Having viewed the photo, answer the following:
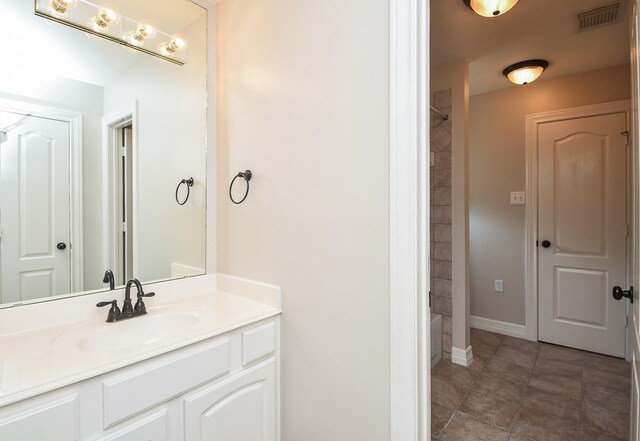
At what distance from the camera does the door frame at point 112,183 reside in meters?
1.45

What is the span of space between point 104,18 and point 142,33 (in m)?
0.16

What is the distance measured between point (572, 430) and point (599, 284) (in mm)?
1495

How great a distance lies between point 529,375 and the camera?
7.92 feet

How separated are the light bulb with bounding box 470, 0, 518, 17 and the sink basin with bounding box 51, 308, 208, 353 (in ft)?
7.21

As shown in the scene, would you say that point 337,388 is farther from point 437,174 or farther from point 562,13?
point 562,13

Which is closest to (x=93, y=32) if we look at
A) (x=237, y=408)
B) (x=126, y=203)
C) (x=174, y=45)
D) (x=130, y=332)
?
(x=174, y=45)

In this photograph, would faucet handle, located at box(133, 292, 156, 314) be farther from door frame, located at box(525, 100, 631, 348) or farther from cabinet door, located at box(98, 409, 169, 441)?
door frame, located at box(525, 100, 631, 348)

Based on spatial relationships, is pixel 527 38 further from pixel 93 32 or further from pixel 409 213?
pixel 93 32

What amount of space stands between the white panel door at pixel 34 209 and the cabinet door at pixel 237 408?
763 mm

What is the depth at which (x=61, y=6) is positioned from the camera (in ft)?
4.35

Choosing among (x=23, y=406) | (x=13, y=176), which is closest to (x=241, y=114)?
(x=13, y=176)

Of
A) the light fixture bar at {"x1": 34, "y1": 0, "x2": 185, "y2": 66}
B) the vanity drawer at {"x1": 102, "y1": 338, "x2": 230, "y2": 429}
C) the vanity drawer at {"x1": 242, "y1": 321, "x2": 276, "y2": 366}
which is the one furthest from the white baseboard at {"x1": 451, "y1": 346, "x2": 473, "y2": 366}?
the light fixture bar at {"x1": 34, "y1": 0, "x2": 185, "y2": 66}

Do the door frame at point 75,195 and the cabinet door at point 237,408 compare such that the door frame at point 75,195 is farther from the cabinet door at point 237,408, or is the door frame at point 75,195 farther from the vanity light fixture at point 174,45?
the cabinet door at point 237,408

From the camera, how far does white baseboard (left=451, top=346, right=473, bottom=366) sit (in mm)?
2559
